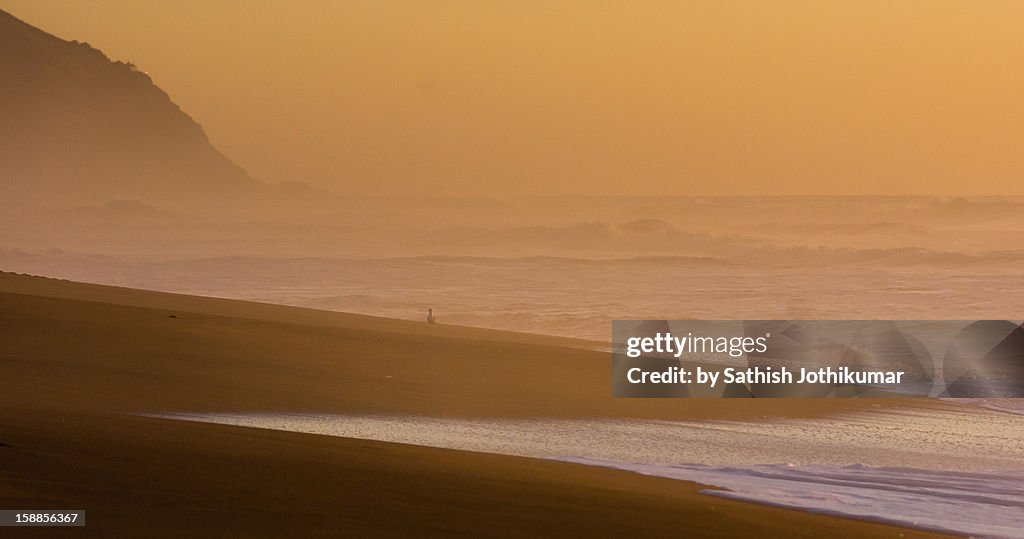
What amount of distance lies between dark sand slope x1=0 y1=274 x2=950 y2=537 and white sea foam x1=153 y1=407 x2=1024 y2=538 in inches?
20.4

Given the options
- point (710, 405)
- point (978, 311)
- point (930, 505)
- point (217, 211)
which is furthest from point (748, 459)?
point (217, 211)

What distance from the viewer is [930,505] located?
888cm

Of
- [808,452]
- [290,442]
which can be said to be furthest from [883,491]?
[290,442]

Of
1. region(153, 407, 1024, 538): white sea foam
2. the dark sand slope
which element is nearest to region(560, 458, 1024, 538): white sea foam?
region(153, 407, 1024, 538): white sea foam

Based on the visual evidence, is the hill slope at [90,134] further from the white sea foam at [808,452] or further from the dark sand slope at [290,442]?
the white sea foam at [808,452]

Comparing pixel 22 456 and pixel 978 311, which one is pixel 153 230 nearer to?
pixel 978 311

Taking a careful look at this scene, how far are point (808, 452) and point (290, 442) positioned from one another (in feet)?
15.3

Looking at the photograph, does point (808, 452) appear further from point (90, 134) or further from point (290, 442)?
point (90, 134)

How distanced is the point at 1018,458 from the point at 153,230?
67.1 meters

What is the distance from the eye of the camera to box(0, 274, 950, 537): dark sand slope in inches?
272

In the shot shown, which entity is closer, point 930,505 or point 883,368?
point 930,505

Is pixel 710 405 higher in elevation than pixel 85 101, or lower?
lower

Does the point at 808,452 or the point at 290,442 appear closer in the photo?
the point at 290,442

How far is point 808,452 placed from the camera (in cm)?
1109
